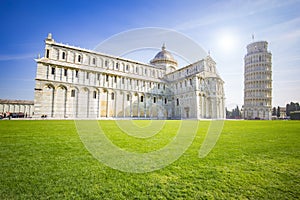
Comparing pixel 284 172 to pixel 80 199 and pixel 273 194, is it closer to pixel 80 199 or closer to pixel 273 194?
pixel 273 194

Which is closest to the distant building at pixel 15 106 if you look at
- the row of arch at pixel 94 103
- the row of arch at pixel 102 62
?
the row of arch at pixel 94 103

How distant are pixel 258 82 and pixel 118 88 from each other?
5906 centimetres

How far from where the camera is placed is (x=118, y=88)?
39.8m

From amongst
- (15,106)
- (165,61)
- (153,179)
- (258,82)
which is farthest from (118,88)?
(258,82)

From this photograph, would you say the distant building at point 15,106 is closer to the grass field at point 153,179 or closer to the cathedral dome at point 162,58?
the cathedral dome at point 162,58

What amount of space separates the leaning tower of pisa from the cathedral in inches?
1063

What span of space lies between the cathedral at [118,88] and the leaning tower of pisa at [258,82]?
27010 millimetres

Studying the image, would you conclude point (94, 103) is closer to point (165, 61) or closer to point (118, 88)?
point (118, 88)

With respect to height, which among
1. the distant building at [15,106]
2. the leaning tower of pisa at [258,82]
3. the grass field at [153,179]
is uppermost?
the leaning tower of pisa at [258,82]

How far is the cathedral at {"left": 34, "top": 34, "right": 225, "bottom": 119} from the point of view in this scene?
3144cm

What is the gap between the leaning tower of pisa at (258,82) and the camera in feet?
200

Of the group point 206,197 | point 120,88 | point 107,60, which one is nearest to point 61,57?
point 107,60

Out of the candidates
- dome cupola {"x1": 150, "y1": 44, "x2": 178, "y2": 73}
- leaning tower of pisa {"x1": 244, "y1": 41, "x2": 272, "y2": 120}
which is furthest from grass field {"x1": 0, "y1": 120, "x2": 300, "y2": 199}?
leaning tower of pisa {"x1": 244, "y1": 41, "x2": 272, "y2": 120}

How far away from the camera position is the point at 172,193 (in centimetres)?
257
